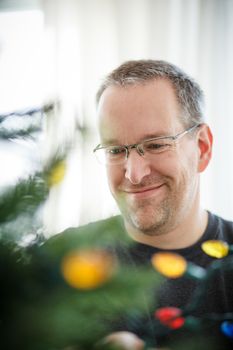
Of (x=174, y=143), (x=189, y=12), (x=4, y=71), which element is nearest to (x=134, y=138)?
(x=174, y=143)

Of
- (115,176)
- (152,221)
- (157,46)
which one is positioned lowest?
(152,221)

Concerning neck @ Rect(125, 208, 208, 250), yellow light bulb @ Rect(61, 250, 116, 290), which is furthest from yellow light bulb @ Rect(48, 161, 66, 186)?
neck @ Rect(125, 208, 208, 250)

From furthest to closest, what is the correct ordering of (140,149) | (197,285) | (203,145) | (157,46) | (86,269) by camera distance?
1. (157,46)
2. (203,145)
3. (140,149)
4. (197,285)
5. (86,269)

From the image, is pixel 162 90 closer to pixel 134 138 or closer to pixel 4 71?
pixel 134 138

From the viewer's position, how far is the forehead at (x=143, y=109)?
3.78ft

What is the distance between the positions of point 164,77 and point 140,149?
10.0 inches

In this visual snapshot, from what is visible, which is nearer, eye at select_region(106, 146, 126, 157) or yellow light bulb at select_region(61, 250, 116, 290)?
yellow light bulb at select_region(61, 250, 116, 290)

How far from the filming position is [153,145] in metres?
1.19

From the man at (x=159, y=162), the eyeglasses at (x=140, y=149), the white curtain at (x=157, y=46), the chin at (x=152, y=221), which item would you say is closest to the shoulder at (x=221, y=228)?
the man at (x=159, y=162)

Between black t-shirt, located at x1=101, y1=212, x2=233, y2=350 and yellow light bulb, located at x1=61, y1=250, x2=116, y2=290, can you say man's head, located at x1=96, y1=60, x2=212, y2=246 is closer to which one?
black t-shirt, located at x1=101, y1=212, x2=233, y2=350

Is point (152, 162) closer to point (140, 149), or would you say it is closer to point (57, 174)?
point (140, 149)

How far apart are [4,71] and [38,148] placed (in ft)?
4.38

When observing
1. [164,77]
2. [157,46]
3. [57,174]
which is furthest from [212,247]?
[157,46]

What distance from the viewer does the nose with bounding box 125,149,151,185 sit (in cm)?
112
